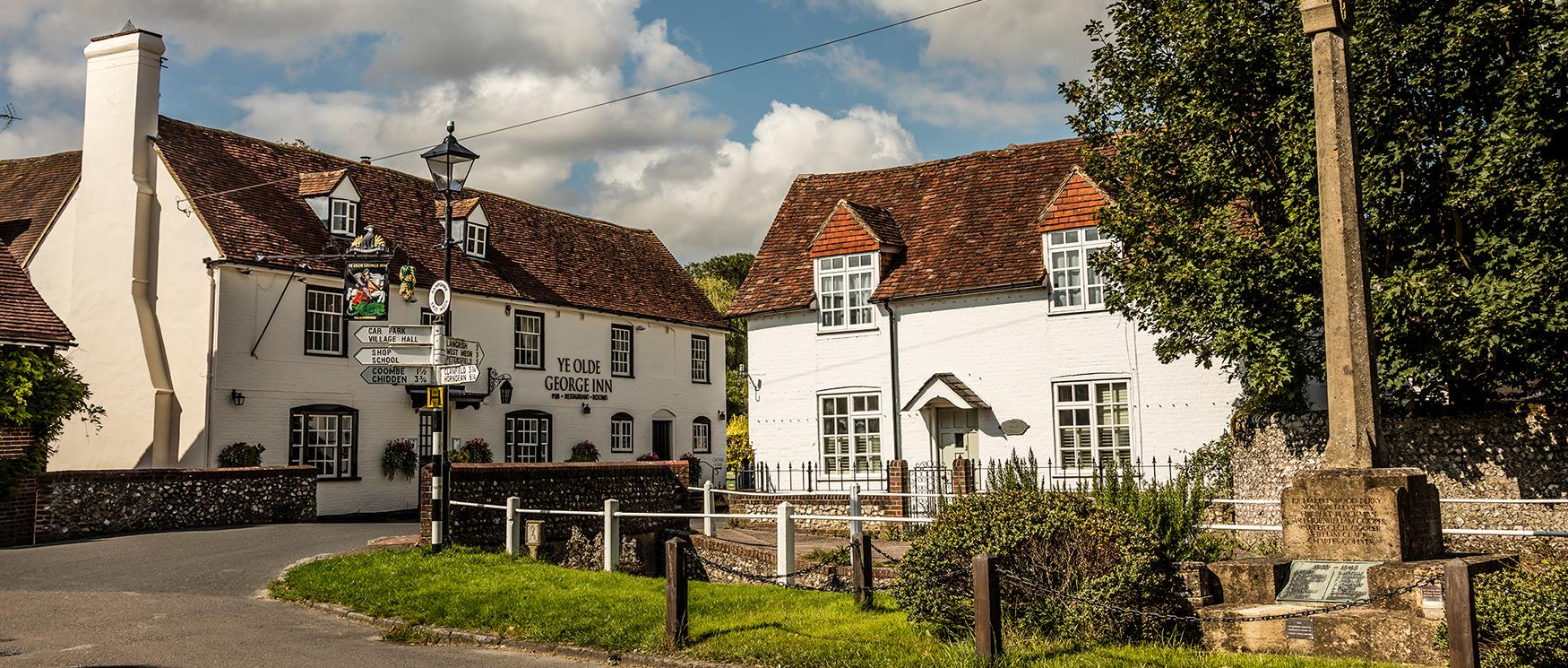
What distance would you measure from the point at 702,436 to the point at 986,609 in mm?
33007

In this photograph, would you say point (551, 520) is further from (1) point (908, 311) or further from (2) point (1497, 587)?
(2) point (1497, 587)

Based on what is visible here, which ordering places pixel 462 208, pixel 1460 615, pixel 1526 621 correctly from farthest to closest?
pixel 462 208 < pixel 1526 621 < pixel 1460 615

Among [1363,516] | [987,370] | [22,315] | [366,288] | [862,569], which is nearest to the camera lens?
[1363,516]

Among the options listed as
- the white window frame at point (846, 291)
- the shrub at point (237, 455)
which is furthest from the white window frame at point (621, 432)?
the white window frame at point (846, 291)

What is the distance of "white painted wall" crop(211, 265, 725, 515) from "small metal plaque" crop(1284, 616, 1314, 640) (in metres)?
23.4

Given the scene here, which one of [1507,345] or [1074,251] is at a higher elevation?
[1074,251]

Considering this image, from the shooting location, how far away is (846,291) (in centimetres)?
2638

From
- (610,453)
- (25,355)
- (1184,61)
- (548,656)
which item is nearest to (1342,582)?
(548,656)

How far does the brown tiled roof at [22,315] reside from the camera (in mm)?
21406

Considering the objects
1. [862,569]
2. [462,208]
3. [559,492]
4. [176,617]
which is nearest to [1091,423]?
[559,492]

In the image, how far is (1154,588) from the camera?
9.92m

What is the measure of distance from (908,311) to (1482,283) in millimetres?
12547

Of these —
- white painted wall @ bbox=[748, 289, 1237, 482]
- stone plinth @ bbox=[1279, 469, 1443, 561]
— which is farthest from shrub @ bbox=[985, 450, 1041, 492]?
stone plinth @ bbox=[1279, 469, 1443, 561]

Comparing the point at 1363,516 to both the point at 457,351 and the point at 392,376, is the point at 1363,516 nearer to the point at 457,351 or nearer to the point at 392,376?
the point at 457,351
